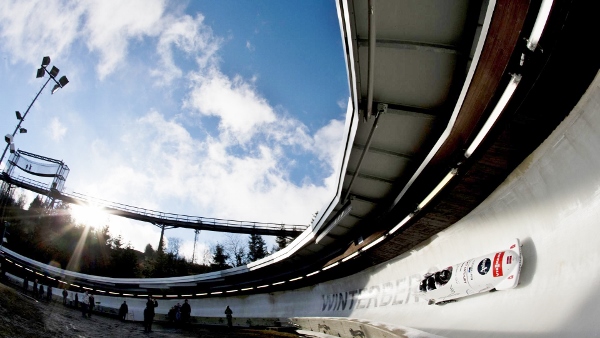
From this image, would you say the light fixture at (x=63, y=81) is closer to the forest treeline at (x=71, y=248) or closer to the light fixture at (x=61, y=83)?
the light fixture at (x=61, y=83)

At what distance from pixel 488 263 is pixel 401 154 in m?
2.39

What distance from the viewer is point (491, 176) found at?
5281mm

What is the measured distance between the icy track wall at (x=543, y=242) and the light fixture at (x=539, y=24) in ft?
3.13

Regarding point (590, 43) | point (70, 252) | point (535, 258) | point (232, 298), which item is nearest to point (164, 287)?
point (232, 298)

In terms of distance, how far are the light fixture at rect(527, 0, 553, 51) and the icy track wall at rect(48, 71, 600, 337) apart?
0.95 metres

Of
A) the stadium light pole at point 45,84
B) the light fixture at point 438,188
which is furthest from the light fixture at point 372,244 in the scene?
the stadium light pole at point 45,84

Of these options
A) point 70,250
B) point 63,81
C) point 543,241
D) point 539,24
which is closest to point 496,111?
point 539,24

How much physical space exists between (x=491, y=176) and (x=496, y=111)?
1716 millimetres

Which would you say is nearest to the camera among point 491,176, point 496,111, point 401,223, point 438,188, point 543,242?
point 496,111

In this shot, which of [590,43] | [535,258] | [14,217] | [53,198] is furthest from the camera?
[14,217]

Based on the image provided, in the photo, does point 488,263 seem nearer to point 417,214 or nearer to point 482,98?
point 417,214

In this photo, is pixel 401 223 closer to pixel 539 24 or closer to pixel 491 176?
pixel 491 176

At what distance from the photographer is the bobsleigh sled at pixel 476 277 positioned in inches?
206

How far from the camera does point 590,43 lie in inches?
120
